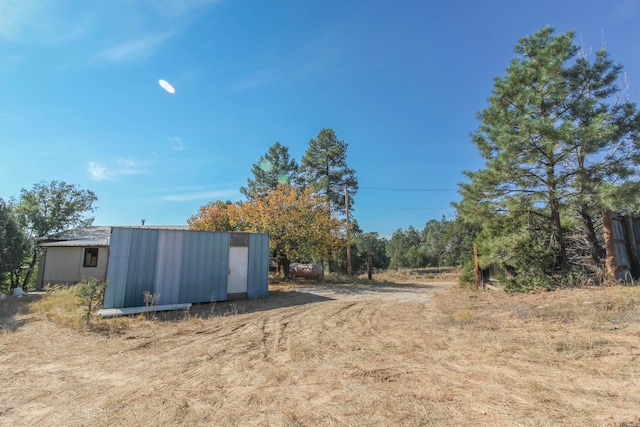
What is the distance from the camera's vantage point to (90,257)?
1502cm


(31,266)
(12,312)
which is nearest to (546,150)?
(12,312)

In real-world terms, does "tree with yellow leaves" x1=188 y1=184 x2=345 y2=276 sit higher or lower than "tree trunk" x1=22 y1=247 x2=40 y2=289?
higher

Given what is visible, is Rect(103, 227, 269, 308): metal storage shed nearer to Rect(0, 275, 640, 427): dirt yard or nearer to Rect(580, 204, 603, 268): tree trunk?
Rect(0, 275, 640, 427): dirt yard

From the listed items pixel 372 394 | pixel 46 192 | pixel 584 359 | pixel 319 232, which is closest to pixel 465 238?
pixel 319 232

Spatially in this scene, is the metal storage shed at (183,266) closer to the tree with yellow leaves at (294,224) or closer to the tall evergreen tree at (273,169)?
the tree with yellow leaves at (294,224)

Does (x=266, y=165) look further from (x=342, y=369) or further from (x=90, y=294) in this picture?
(x=342, y=369)


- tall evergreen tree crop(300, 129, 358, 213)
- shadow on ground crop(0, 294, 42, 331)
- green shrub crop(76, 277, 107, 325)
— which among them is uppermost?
tall evergreen tree crop(300, 129, 358, 213)

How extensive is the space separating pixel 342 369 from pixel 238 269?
7.29 meters

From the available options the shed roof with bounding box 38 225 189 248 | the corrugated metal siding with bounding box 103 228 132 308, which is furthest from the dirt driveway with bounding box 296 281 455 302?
the shed roof with bounding box 38 225 189 248

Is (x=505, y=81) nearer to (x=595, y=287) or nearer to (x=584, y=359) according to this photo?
(x=595, y=287)

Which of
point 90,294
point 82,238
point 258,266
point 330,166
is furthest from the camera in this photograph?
point 330,166

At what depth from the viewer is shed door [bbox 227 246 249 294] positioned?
10.3 metres

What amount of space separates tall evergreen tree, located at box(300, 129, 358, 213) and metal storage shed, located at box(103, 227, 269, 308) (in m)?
16.6

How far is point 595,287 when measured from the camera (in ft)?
24.6
